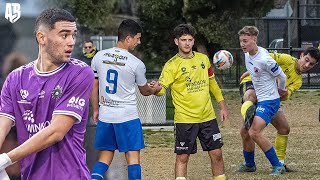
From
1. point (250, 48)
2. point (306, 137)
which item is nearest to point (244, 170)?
point (250, 48)

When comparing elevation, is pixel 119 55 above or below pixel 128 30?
below

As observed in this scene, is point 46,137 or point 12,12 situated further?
point 12,12

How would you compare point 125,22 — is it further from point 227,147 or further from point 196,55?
point 227,147

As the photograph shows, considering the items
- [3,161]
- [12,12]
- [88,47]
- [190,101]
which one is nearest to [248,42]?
[190,101]

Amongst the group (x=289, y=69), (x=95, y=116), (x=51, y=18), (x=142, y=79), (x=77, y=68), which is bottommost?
(x=95, y=116)

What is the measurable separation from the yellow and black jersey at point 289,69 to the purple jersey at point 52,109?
7.61 m

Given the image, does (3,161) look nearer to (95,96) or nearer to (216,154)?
(95,96)

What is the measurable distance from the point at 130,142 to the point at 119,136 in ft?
0.42

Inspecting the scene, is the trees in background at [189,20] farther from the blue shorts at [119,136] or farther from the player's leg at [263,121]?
the blue shorts at [119,136]

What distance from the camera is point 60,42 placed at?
5371 millimetres

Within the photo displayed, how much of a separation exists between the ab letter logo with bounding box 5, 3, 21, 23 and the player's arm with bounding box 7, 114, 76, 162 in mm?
→ 2376

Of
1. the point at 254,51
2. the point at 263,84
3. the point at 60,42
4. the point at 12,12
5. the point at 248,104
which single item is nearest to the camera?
the point at 60,42

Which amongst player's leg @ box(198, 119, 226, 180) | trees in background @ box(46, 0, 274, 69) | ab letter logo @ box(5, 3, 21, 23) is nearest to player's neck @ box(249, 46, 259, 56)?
player's leg @ box(198, 119, 226, 180)

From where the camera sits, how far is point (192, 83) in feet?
36.1
